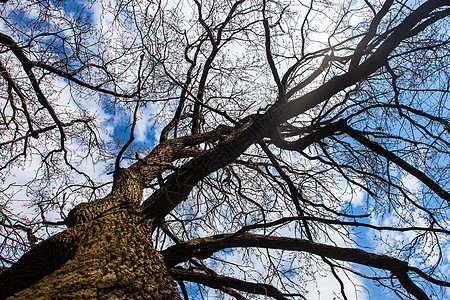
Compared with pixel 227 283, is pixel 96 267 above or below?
below

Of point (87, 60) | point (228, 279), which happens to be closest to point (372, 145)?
point (228, 279)

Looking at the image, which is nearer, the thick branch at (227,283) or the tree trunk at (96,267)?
the tree trunk at (96,267)

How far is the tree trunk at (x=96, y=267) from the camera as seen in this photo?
1.26m

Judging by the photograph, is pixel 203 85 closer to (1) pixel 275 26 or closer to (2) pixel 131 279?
(1) pixel 275 26

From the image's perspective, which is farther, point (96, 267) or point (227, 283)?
point (227, 283)

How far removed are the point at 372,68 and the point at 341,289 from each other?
245 cm

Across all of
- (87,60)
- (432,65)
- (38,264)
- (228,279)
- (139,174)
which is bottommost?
(38,264)

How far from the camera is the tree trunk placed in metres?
1.26

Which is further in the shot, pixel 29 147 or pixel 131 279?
pixel 29 147

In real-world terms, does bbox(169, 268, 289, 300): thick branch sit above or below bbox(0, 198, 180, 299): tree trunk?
above

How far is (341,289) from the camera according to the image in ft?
9.73

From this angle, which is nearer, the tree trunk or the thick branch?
the tree trunk

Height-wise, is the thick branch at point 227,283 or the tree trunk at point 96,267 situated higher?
the thick branch at point 227,283

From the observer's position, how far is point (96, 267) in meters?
1.46
